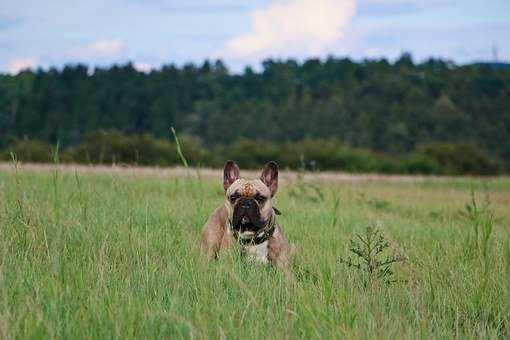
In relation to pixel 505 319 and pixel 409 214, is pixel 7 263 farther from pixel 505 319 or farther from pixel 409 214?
pixel 409 214

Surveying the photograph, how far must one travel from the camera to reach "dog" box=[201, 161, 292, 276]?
696cm

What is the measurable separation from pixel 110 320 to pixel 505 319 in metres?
2.65

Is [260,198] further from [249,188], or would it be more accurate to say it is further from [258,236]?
[258,236]

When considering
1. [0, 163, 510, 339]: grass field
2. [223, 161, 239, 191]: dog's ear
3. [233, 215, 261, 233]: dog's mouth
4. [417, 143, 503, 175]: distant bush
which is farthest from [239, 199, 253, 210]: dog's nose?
[417, 143, 503, 175]: distant bush

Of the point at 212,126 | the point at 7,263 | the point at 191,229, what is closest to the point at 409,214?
the point at 191,229

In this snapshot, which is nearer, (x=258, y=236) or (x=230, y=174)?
(x=258, y=236)

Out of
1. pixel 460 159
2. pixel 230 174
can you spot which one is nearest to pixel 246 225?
pixel 230 174

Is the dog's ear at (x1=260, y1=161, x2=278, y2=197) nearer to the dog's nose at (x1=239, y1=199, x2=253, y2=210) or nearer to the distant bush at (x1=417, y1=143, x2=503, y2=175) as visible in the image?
the dog's nose at (x1=239, y1=199, x2=253, y2=210)

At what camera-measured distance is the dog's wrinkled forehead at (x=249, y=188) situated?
7312 millimetres

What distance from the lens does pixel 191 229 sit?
807cm

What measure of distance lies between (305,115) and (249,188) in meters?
74.3

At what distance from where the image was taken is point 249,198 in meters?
7.11

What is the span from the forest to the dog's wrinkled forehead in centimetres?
5377

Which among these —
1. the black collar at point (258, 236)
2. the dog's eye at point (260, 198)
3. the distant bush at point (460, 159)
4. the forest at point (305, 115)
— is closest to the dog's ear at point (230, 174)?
the dog's eye at point (260, 198)
